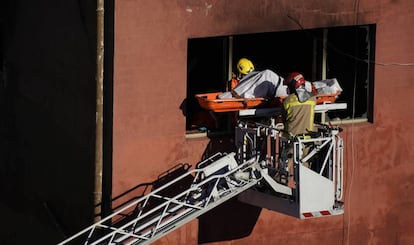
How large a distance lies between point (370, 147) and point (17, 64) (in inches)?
235

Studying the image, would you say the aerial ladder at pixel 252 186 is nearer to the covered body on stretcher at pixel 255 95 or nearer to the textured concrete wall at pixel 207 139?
the covered body on stretcher at pixel 255 95

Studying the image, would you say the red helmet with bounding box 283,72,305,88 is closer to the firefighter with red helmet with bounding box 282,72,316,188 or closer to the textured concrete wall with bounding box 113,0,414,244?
the firefighter with red helmet with bounding box 282,72,316,188

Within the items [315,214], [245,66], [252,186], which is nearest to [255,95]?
[245,66]

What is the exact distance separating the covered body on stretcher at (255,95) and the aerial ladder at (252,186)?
187 millimetres

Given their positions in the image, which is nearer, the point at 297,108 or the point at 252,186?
→ the point at 297,108

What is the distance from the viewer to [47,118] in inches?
866

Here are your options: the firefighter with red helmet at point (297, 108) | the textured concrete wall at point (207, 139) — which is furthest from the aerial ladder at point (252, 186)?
the textured concrete wall at point (207, 139)

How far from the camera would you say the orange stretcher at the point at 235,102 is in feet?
64.7

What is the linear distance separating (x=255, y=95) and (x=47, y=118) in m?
3.70

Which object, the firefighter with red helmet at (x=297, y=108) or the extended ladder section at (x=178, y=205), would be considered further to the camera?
the firefighter with red helmet at (x=297, y=108)

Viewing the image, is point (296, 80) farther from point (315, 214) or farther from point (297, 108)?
point (315, 214)

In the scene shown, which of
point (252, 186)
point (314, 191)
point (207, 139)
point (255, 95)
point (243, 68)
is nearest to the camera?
point (314, 191)

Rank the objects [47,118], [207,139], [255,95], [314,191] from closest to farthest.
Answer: [314,191] < [255,95] < [207,139] < [47,118]

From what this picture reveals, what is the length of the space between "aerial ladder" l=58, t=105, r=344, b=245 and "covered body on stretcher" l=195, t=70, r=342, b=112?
0.61 feet
